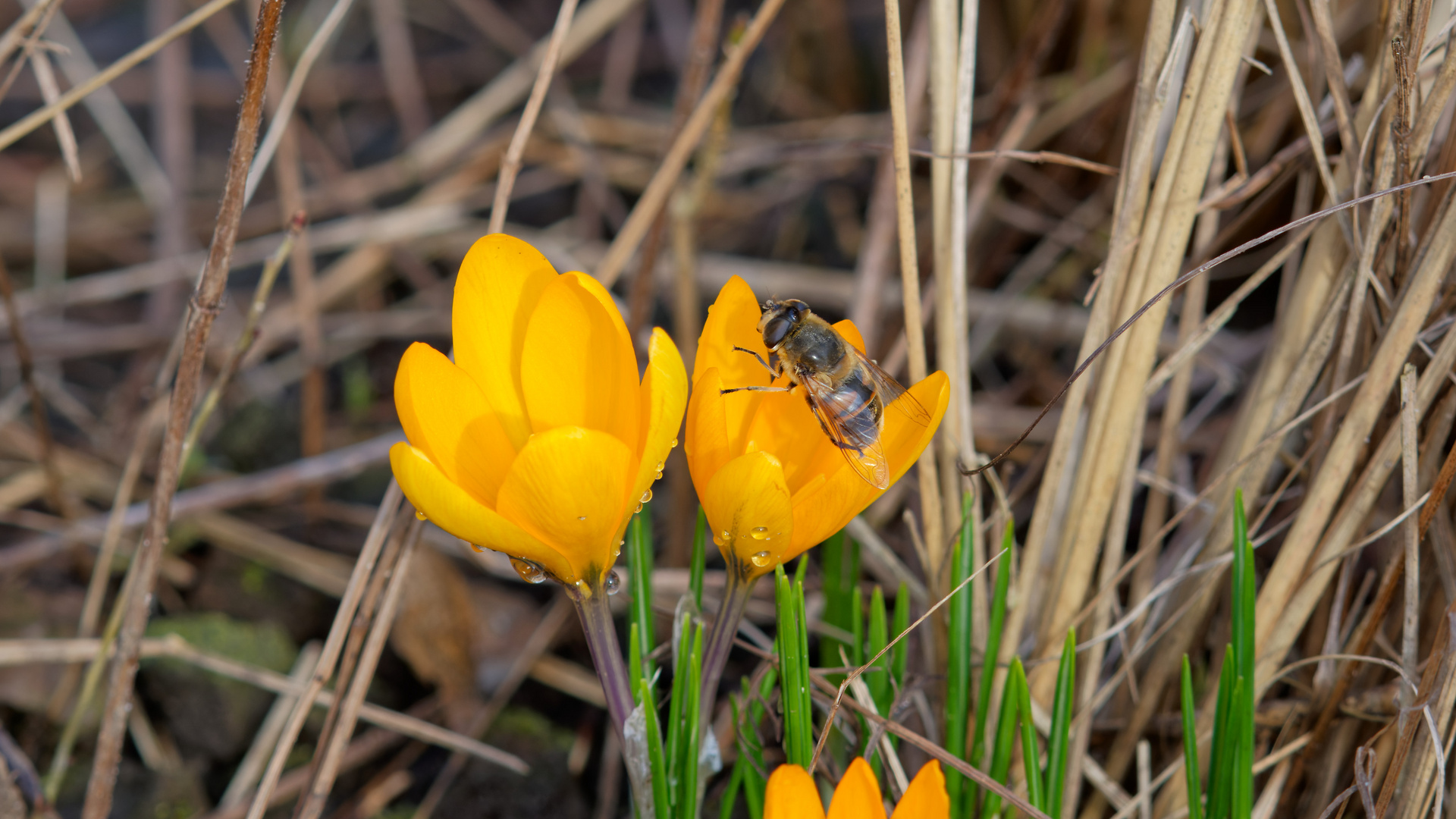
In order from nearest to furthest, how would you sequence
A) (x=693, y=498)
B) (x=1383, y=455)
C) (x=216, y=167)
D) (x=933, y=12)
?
(x=1383, y=455), (x=933, y=12), (x=693, y=498), (x=216, y=167)

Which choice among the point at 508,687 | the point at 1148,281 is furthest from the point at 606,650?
the point at 508,687

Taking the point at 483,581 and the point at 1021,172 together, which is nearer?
the point at 483,581

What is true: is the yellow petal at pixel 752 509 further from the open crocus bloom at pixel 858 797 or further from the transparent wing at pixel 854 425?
the open crocus bloom at pixel 858 797

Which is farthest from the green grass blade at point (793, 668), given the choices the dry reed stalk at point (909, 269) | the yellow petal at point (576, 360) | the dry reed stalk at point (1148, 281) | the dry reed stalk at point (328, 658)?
the dry reed stalk at point (328, 658)

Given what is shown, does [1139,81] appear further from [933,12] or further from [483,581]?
[483,581]

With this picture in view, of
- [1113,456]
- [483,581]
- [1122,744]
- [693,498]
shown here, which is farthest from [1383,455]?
[483,581]

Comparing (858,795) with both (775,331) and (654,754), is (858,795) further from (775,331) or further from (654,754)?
(775,331)

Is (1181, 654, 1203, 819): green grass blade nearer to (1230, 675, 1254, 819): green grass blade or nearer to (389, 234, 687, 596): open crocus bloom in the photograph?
(1230, 675, 1254, 819): green grass blade

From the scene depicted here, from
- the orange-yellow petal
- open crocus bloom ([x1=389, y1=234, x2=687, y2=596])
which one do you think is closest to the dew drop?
open crocus bloom ([x1=389, y1=234, x2=687, y2=596])

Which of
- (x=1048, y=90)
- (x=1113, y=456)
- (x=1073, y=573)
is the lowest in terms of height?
(x=1073, y=573)
